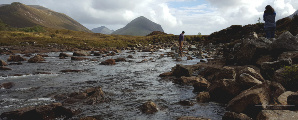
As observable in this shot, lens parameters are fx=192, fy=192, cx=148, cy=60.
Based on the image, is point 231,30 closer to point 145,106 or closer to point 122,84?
point 122,84

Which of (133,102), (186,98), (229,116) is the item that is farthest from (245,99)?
(133,102)

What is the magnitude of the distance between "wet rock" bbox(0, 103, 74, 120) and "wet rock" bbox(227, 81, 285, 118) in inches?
194

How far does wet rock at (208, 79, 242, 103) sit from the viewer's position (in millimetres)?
6916

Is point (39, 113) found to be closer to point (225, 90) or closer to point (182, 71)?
point (225, 90)

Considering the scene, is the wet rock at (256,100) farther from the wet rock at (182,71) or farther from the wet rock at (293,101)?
the wet rock at (182,71)

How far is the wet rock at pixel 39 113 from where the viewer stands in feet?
17.4

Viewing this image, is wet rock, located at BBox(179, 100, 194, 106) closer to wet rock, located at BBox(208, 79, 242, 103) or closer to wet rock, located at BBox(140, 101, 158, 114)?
wet rock, located at BBox(208, 79, 242, 103)

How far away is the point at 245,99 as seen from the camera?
5.47 metres

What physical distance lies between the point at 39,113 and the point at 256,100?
19.8 feet

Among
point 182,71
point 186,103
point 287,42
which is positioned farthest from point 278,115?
point 287,42

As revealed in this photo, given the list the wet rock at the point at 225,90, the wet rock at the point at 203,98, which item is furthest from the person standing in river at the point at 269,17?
the wet rock at the point at 203,98

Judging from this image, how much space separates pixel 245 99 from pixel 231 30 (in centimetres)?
4394

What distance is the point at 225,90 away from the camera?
7.05 metres

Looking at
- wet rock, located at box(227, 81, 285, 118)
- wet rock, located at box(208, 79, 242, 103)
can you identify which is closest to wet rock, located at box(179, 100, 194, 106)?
wet rock, located at box(208, 79, 242, 103)
